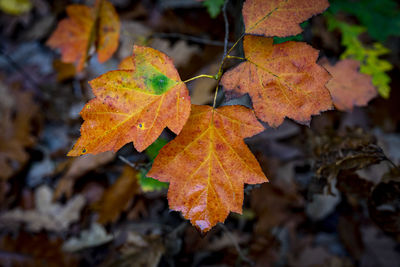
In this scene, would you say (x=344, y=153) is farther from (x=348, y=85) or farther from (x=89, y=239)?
(x=89, y=239)

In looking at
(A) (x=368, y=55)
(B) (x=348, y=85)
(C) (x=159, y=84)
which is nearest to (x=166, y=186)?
(C) (x=159, y=84)

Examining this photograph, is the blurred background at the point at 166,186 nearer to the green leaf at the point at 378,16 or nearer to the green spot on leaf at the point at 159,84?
the green leaf at the point at 378,16

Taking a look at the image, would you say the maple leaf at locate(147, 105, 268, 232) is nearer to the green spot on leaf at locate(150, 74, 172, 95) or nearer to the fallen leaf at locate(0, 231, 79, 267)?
the green spot on leaf at locate(150, 74, 172, 95)

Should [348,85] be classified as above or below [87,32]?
below

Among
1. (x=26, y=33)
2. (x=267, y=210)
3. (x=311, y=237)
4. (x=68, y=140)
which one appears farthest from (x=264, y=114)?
(x=26, y=33)

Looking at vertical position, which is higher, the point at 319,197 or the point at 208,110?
the point at 208,110

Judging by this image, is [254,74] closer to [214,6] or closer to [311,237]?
[214,6]

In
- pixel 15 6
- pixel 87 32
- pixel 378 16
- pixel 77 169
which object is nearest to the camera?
pixel 87 32
